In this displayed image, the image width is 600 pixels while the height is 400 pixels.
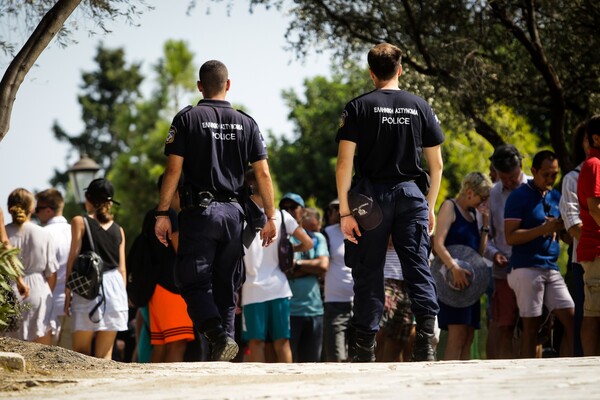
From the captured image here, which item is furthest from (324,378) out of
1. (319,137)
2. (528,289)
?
(319,137)

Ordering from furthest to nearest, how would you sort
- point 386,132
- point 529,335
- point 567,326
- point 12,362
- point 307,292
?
point 307,292
point 529,335
point 567,326
point 386,132
point 12,362

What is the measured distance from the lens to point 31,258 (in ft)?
35.9

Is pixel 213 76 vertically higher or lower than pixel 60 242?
higher

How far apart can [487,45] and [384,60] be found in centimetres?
756

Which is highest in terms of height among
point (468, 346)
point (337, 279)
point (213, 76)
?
point (213, 76)

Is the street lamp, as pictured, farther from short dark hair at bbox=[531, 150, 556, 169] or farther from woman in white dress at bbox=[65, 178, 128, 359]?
short dark hair at bbox=[531, 150, 556, 169]

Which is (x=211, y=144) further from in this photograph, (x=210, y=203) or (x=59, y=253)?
(x=59, y=253)

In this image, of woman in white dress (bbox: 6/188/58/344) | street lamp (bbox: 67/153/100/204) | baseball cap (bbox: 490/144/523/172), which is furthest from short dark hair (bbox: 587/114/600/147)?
street lamp (bbox: 67/153/100/204)

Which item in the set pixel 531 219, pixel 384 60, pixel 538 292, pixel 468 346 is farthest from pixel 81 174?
pixel 384 60

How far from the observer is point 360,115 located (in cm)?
764

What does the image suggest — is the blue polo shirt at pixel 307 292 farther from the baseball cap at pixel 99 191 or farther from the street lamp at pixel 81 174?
the street lamp at pixel 81 174

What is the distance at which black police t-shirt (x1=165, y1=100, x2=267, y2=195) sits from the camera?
7.85 metres

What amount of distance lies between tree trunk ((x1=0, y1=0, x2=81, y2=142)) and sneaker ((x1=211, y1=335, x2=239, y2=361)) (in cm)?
206

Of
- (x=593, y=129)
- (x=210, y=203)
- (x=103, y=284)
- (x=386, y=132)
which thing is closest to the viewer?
(x=386, y=132)
